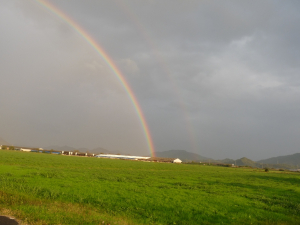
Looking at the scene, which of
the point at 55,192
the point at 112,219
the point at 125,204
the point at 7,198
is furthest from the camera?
Result: the point at 55,192

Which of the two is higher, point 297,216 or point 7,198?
point 7,198

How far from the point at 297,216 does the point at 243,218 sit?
441cm

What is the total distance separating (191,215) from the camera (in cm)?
1331

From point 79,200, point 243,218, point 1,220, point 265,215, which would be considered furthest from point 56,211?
point 265,215

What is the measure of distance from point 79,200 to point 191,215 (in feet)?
24.2

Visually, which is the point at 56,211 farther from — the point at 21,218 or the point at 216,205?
the point at 216,205

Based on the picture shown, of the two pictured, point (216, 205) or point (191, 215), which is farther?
point (216, 205)

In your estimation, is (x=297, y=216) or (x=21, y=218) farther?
(x=297, y=216)

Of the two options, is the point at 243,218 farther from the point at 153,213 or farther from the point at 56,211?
the point at 56,211

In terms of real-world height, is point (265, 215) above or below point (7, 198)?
below

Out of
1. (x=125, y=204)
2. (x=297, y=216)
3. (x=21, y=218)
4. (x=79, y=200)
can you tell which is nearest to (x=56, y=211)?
(x=21, y=218)

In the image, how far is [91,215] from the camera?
11.1m

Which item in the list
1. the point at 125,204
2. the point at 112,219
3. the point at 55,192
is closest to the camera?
the point at 112,219

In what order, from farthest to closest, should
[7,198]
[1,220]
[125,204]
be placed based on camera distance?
[125,204], [7,198], [1,220]
